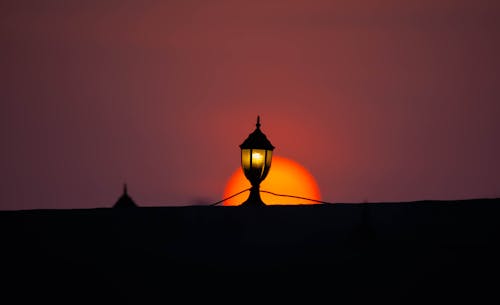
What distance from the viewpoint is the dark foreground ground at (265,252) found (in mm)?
8969

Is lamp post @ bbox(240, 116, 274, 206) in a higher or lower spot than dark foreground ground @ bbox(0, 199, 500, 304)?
higher

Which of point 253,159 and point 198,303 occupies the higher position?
point 253,159

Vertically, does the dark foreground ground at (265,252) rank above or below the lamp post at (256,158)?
below

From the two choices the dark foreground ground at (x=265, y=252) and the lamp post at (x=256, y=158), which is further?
the lamp post at (x=256, y=158)

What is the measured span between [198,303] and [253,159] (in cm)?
765

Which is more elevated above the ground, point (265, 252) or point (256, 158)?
point (256, 158)

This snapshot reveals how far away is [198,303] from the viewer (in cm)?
897

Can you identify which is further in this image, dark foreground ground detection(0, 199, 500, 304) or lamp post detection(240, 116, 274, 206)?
lamp post detection(240, 116, 274, 206)

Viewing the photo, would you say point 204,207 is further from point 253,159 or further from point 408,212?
point 253,159

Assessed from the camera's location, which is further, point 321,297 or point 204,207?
point 204,207

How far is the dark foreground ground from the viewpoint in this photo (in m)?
8.97

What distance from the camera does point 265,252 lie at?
952 centimetres

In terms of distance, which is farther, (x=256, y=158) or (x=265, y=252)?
(x=256, y=158)

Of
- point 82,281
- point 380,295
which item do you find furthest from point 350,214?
point 82,281
